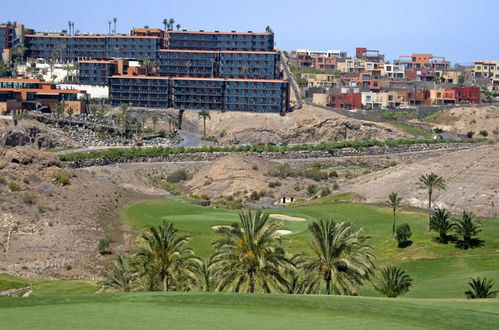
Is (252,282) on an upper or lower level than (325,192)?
lower

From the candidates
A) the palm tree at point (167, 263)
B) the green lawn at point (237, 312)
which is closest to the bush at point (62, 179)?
the palm tree at point (167, 263)

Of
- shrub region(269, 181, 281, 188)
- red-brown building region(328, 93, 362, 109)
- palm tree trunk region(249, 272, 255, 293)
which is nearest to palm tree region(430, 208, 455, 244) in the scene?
palm tree trunk region(249, 272, 255, 293)

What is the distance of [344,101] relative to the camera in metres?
176

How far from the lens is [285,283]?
44.7m

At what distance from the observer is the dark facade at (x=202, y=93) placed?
16212cm

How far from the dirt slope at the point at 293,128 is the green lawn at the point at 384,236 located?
55754 mm

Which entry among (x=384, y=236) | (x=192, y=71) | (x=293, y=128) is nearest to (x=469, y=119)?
(x=293, y=128)

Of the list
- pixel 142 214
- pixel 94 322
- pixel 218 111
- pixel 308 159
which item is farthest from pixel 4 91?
pixel 94 322

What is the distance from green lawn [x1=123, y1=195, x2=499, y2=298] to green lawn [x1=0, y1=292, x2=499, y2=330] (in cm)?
1169

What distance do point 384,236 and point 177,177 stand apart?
5226cm

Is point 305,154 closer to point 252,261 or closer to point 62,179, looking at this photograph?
point 62,179

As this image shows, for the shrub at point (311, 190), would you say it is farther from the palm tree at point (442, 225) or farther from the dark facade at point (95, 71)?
the dark facade at point (95, 71)

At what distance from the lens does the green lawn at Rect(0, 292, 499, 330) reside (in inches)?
1304

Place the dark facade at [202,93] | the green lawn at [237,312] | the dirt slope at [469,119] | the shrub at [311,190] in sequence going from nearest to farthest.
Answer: the green lawn at [237,312], the shrub at [311,190], the dark facade at [202,93], the dirt slope at [469,119]
